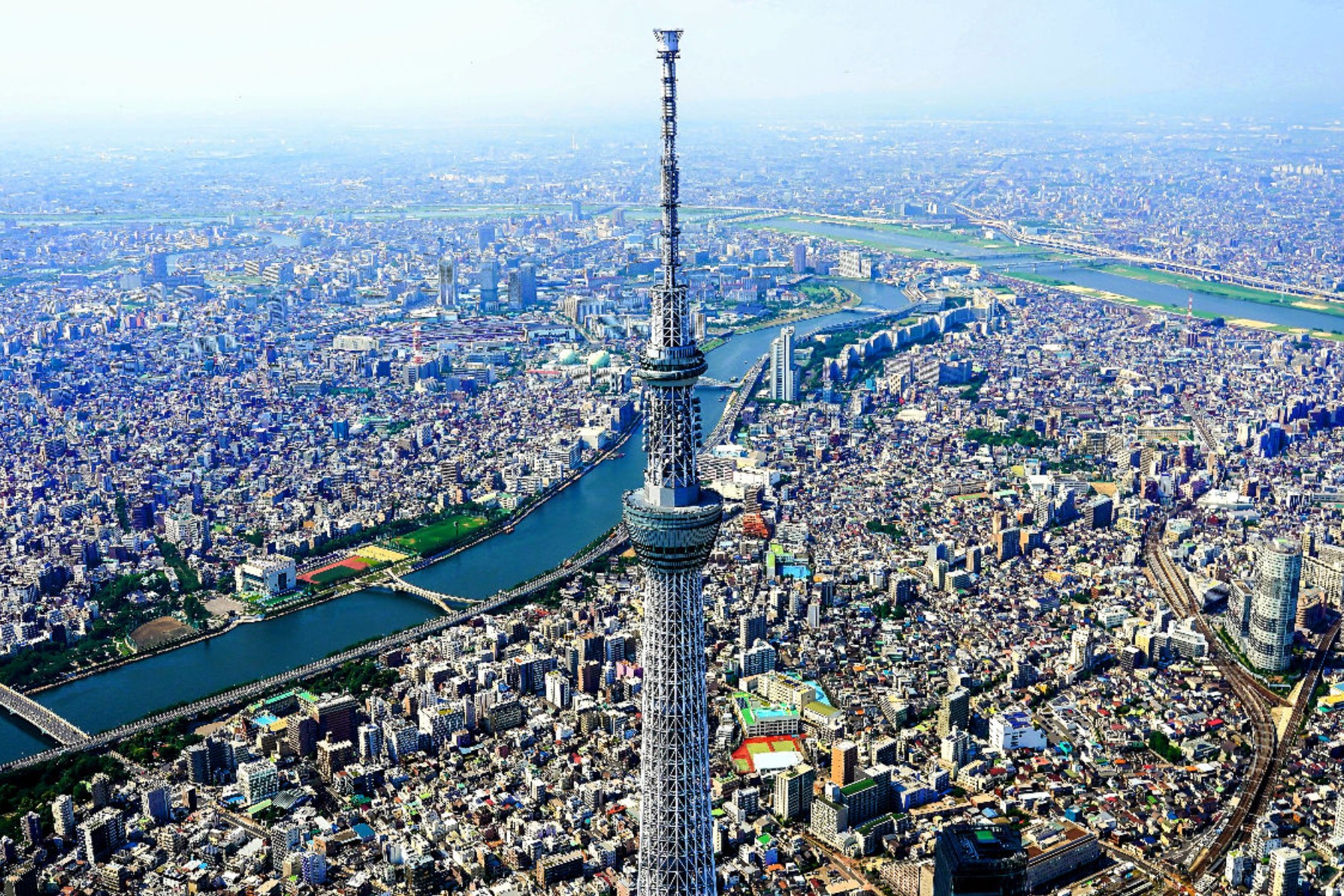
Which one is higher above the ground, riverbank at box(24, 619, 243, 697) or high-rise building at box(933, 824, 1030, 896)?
high-rise building at box(933, 824, 1030, 896)

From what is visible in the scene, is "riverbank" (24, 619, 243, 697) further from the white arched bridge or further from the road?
the road

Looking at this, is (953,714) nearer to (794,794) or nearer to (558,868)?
(794,794)

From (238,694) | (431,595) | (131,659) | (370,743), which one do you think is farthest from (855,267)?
(370,743)

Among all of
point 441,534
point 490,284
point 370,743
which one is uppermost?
point 490,284

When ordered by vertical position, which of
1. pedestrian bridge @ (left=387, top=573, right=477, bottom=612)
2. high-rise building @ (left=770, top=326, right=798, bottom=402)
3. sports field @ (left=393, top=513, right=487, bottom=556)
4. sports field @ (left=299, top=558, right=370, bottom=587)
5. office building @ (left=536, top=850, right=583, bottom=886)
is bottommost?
office building @ (left=536, top=850, right=583, bottom=886)

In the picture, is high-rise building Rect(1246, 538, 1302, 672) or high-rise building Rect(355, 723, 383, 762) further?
high-rise building Rect(1246, 538, 1302, 672)

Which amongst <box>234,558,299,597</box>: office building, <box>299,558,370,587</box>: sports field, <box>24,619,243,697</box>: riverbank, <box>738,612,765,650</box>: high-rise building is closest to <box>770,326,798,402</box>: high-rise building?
<box>299,558,370,587</box>: sports field
